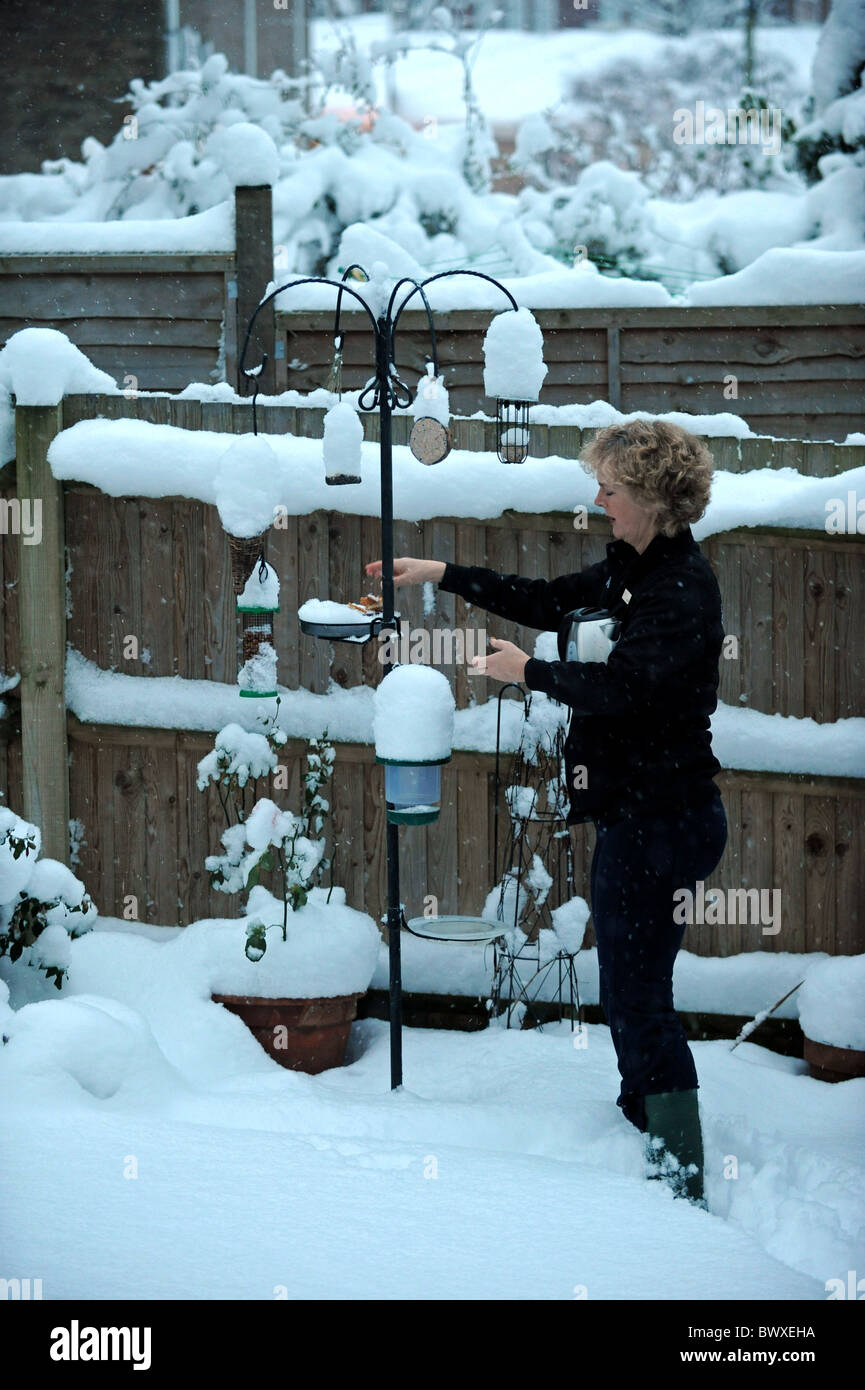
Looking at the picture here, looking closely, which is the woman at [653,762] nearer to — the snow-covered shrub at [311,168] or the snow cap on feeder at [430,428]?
the snow cap on feeder at [430,428]

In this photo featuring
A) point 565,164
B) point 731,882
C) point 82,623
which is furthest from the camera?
point 565,164

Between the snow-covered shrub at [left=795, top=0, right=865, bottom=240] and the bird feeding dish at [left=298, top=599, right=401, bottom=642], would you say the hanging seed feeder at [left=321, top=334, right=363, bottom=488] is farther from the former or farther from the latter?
the snow-covered shrub at [left=795, top=0, right=865, bottom=240]

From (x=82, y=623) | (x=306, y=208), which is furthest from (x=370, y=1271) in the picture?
(x=306, y=208)

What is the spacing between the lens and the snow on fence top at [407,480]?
3836 millimetres

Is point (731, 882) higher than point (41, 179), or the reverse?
point (41, 179)

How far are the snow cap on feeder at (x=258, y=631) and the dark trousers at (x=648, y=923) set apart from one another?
1081 millimetres

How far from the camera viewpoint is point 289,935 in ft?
12.3

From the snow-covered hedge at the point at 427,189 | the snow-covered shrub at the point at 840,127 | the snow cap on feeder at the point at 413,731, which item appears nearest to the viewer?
the snow cap on feeder at the point at 413,731

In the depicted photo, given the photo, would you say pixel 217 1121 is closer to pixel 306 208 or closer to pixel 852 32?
pixel 306 208

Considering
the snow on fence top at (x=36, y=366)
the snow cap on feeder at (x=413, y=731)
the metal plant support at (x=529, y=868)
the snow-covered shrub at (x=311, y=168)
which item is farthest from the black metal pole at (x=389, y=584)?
the snow-covered shrub at (x=311, y=168)

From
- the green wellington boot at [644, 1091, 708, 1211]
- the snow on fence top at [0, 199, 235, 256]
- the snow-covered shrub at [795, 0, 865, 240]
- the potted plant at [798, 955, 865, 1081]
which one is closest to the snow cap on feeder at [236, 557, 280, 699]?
the green wellington boot at [644, 1091, 708, 1211]

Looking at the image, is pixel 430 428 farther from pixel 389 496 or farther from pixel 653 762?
pixel 653 762

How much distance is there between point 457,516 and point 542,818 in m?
0.94
